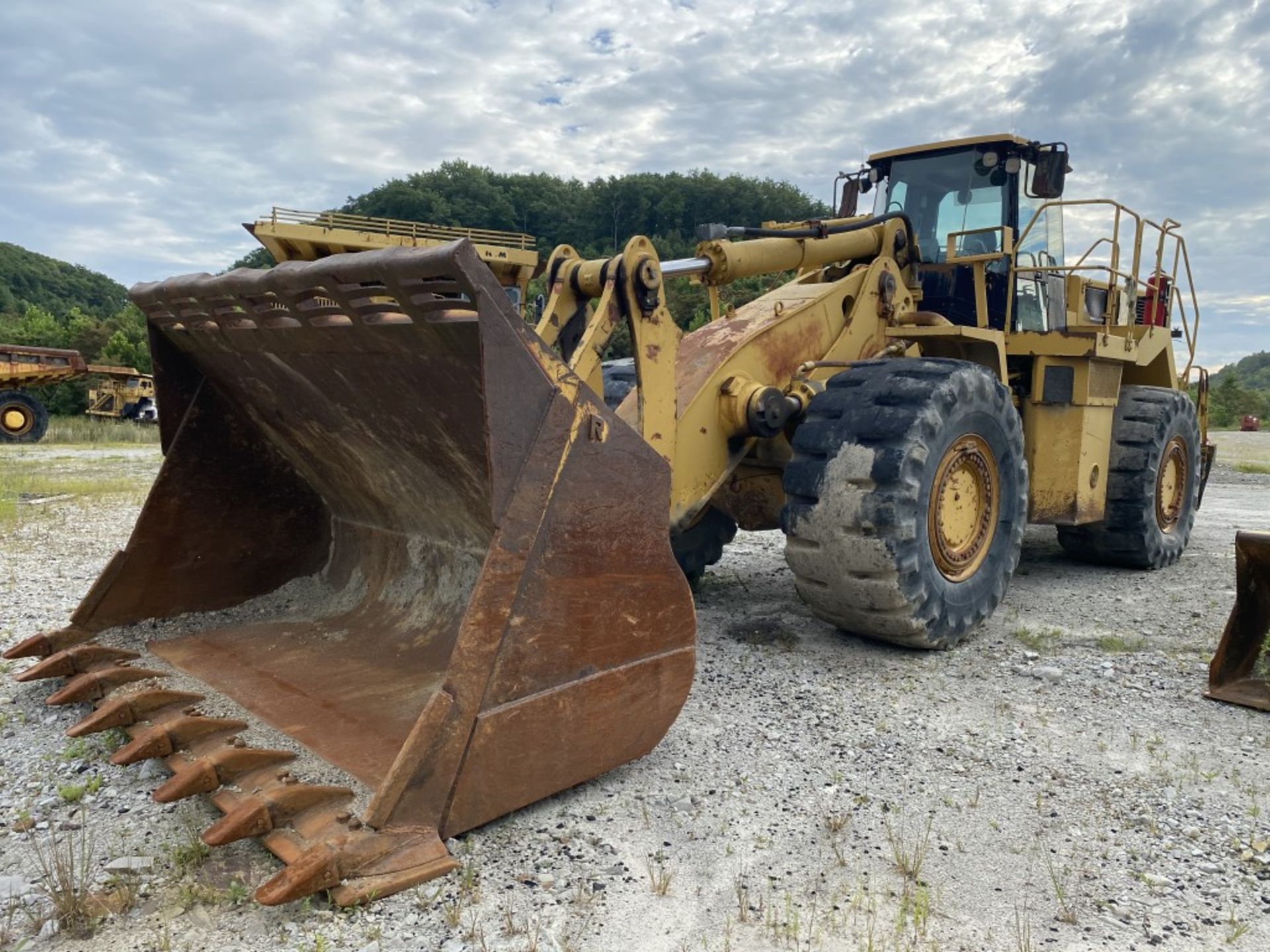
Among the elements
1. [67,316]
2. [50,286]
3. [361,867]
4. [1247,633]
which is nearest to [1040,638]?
[1247,633]

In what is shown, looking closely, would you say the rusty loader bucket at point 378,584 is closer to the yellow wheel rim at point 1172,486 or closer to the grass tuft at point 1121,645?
the grass tuft at point 1121,645

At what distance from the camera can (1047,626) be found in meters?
5.39

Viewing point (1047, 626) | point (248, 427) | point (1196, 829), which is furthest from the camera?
point (1047, 626)

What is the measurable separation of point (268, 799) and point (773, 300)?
3907mm

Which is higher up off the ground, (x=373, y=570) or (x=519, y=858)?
(x=373, y=570)

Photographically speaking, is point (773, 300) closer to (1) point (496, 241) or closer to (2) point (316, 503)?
(2) point (316, 503)

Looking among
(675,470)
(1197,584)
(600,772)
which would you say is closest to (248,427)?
(675,470)

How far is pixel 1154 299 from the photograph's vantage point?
287 inches

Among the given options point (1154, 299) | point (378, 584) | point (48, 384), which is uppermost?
point (1154, 299)

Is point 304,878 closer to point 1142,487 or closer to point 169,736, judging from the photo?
point 169,736

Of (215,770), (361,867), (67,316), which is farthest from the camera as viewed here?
(67,316)

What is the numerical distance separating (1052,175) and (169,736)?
5712 millimetres

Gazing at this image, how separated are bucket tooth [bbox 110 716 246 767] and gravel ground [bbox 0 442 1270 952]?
172 millimetres

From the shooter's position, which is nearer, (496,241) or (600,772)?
(600,772)
